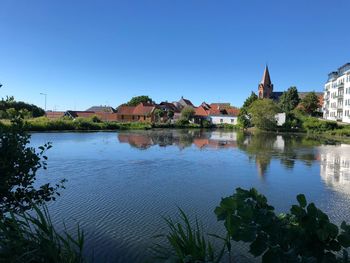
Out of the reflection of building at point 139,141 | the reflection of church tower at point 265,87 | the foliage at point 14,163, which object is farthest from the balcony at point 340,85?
the foliage at point 14,163

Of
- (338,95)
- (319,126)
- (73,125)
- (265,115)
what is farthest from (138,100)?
(319,126)

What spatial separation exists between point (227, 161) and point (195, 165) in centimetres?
302

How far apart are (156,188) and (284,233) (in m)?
10.4

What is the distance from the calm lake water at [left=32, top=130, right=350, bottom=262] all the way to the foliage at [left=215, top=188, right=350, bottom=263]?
386 cm

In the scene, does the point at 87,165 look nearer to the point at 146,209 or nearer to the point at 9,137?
the point at 146,209

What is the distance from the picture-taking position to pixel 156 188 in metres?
13.8

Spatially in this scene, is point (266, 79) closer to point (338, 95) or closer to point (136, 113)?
point (338, 95)

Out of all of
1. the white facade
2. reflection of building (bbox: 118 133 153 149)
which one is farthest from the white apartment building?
reflection of building (bbox: 118 133 153 149)

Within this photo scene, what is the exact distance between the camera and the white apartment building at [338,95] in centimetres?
7029

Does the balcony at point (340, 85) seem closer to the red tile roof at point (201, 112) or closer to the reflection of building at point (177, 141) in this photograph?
the red tile roof at point (201, 112)

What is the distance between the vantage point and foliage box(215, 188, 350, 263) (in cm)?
345

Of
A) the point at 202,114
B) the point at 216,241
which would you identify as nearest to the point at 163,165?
the point at 216,241

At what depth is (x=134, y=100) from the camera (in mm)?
115938

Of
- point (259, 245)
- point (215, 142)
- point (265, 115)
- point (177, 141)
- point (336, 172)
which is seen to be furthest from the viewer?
point (265, 115)
